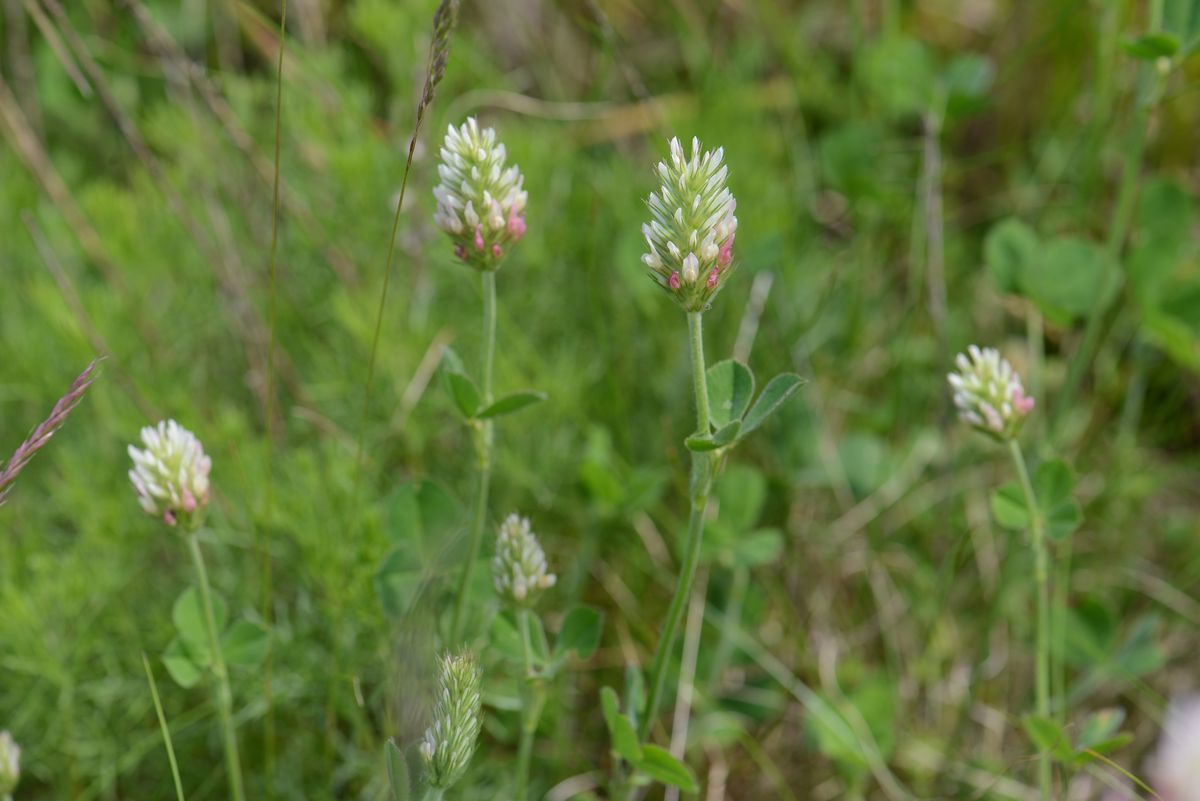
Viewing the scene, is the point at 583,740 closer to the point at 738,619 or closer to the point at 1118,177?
the point at 738,619

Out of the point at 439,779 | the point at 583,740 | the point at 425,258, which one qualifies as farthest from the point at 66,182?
the point at 439,779

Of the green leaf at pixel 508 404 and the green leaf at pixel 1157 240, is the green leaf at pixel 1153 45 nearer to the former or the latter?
the green leaf at pixel 1157 240

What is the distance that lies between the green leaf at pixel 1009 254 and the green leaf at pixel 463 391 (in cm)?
95

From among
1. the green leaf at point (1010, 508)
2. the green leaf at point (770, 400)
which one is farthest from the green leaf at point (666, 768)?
the green leaf at point (1010, 508)

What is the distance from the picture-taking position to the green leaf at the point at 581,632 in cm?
136

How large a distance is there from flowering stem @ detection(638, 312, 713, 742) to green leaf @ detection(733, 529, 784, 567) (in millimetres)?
434

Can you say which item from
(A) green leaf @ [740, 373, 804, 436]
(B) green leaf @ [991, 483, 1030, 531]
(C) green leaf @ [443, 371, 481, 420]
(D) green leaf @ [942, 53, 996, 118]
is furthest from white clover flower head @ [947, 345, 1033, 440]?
(D) green leaf @ [942, 53, 996, 118]

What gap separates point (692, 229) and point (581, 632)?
53 cm

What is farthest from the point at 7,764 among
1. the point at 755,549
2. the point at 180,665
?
the point at 755,549

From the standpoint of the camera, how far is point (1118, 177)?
2568 mm

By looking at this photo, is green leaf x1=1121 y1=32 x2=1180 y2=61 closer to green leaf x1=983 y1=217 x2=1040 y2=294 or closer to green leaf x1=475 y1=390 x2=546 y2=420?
green leaf x1=983 y1=217 x2=1040 y2=294

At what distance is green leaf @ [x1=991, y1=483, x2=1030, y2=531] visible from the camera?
1389 millimetres

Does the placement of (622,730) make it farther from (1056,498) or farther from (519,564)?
(1056,498)

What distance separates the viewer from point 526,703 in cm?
135
